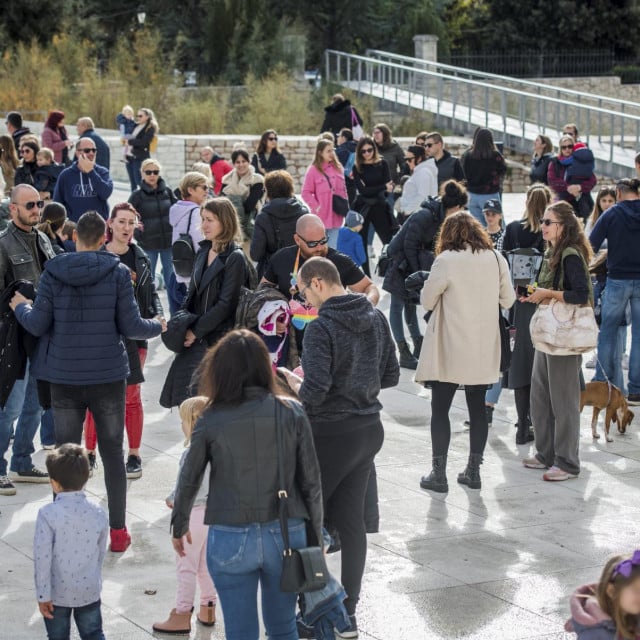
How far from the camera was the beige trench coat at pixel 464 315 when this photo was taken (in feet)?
27.9

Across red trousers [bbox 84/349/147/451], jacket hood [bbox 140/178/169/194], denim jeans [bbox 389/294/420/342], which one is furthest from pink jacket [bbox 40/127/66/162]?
red trousers [bbox 84/349/147/451]

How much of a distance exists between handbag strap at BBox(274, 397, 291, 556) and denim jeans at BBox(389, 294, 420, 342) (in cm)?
695

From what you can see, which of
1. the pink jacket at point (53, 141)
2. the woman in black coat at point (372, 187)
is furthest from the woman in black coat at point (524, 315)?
the pink jacket at point (53, 141)

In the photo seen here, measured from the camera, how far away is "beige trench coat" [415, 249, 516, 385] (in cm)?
851

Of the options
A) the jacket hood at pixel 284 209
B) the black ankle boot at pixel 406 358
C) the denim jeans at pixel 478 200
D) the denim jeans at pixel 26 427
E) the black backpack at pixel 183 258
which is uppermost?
the jacket hood at pixel 284 209

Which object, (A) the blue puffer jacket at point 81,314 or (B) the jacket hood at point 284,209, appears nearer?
(A) the blue puffer jacket at point 81,314

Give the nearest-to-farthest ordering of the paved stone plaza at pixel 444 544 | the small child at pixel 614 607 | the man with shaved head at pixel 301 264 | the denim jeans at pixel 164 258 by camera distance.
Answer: the small child at pixel 614 607, the paved stone plaza at pixel 444 544, the man with shaved head at pixel 301 264, the denim jeans at pixel 164 258

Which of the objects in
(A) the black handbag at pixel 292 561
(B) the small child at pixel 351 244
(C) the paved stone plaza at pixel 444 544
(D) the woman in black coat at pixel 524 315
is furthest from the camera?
(B) the small child at pixel 351 244

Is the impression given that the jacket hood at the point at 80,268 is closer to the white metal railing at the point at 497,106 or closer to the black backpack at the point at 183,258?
the black backpack at the point at 183,258

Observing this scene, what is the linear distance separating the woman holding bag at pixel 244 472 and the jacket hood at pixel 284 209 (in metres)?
4.62

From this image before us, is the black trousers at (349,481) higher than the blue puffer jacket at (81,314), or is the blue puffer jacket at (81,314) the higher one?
the blue puffer jacket at (81,314)

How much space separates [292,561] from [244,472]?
1.23 ft

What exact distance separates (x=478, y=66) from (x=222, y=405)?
117 ft

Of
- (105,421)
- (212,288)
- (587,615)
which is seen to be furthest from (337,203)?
(587,615)
